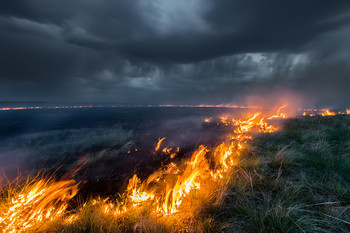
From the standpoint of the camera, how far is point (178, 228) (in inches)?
131

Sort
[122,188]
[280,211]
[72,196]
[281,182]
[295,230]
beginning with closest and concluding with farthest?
[295,230] → [280,211] → [281,182] → [72,196] → [122,188]

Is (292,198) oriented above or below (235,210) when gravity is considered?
above

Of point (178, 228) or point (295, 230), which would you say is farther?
point (178, 228)

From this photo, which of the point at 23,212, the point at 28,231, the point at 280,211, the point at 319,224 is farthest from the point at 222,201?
the point at 23,212

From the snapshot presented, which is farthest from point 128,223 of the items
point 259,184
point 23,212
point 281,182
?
point 281,182

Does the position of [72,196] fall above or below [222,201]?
below

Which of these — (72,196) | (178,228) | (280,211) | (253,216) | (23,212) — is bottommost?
(72,196)

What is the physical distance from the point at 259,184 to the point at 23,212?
7577 millimetres

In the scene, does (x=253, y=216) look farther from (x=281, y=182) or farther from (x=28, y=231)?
(x=28, y=231)

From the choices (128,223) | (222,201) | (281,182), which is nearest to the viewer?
(128,223)

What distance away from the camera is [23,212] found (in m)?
4.20

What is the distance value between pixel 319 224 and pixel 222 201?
6.64ft

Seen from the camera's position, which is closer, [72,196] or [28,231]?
[28,231]

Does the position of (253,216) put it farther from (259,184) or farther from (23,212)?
(23,212)
